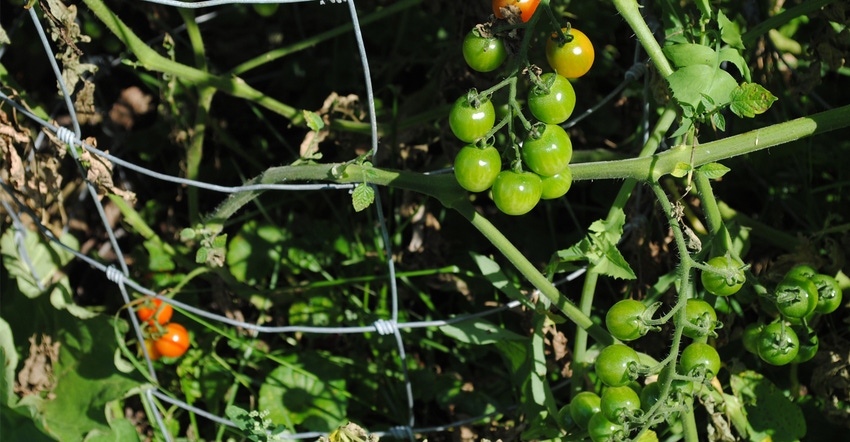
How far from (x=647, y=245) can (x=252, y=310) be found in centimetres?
94

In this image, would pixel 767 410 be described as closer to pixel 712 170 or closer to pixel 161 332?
pixel 712 170

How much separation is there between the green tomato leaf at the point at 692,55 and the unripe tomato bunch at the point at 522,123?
130 millimetres

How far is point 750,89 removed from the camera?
1061 mm

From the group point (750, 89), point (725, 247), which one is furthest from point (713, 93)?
point (725, 247)

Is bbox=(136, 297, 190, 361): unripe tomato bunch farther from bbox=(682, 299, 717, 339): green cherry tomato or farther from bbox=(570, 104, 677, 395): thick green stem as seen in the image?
bbox=(682, 299, 717, 339): green cherry tomato

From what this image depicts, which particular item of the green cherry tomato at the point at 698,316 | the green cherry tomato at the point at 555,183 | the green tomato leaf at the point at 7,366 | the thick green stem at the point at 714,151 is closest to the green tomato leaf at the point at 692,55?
the thick green stem at the point at 714,151

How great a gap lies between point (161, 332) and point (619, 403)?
99 centimetres

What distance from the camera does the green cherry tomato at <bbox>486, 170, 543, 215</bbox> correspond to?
1.02 meters

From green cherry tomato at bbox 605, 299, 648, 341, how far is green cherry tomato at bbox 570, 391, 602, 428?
145 millimetres

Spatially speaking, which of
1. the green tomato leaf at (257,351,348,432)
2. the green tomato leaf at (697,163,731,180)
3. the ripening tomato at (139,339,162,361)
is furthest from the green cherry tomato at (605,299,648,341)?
the ripening tomato at (139,339,162,361)

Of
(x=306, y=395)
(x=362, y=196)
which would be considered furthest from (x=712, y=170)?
(x=306, y=395)

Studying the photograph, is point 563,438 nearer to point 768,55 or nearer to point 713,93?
point 713,93

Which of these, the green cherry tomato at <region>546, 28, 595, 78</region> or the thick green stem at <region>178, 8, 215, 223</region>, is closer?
the green cherry tomato at <region>546, 28, 595, 78</region>

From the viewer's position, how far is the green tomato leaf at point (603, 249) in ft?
4.02
